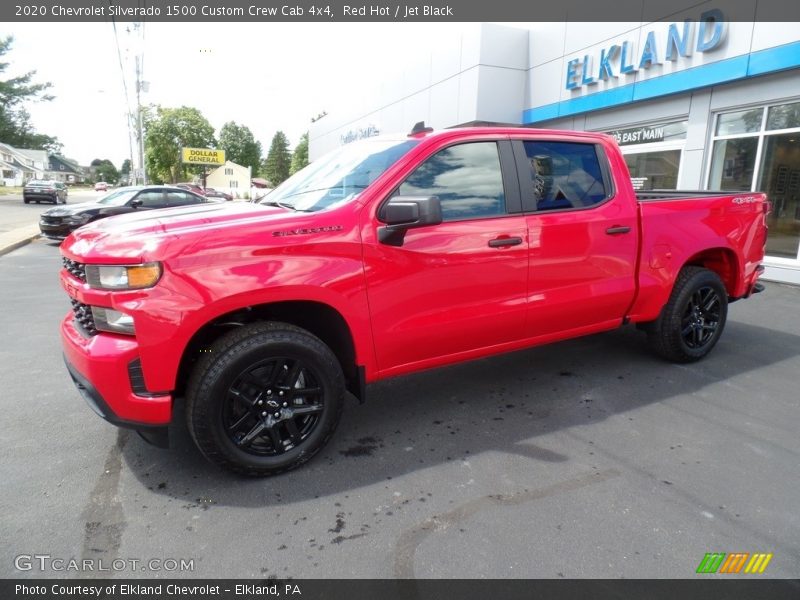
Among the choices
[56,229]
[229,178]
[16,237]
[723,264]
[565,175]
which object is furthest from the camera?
[229,178]

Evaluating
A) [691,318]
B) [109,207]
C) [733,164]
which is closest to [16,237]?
[109,207]

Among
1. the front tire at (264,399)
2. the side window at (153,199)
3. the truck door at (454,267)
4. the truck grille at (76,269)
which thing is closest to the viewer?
the front tire at (264,399)

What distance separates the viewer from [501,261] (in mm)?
3340

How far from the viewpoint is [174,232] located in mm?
2598

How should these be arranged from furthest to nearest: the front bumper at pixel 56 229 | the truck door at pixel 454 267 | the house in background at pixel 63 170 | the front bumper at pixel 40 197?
the house in background at pixel 63 170
the front bumper at pixel 40 197
the front bumper at pixel 56 229
the truck door at pixel 454 267

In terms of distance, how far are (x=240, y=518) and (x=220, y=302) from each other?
1056mm

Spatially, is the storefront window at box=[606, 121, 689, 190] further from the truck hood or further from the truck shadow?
the truck hood

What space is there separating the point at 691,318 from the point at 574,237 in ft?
5.53

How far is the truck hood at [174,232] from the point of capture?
249 cm

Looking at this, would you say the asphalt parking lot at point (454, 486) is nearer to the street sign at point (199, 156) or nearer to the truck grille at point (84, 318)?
the truck grille at point (84, 318)

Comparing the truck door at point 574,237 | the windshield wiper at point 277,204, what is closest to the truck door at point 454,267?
the truck door at point 574,237

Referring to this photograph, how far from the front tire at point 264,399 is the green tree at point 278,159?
121338 mm

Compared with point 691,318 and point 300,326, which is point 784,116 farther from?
point 300,326
